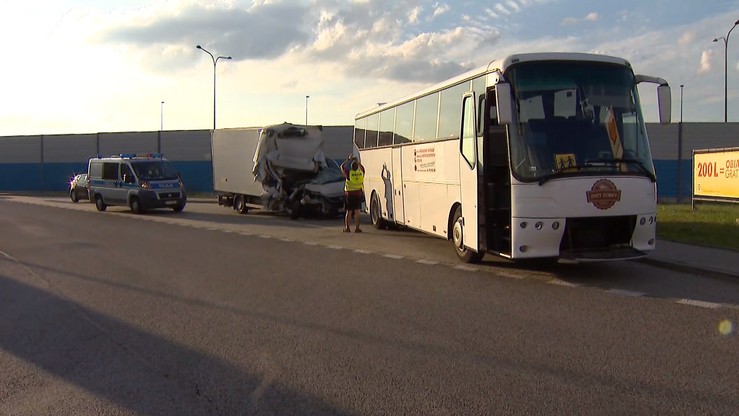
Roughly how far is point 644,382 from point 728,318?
112 inches

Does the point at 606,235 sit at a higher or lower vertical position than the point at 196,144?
lower

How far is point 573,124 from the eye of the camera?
951cm

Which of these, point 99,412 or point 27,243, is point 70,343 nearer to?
point 99,412

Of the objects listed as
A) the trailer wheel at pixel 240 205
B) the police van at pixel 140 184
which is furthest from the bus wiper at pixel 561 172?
the police van at pixel 140 184

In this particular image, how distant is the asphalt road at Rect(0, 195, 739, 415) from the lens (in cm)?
496

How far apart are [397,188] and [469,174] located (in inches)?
198

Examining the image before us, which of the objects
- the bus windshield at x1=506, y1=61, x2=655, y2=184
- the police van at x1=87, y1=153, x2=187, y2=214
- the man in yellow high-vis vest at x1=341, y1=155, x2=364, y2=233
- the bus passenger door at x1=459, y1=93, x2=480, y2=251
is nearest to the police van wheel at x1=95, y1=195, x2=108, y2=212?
the police van at x1=87, y1=153, x2=187, y2=214

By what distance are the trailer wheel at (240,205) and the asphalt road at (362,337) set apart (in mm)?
13029

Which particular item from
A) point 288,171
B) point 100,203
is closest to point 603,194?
point 288,171

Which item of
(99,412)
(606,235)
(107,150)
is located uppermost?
(107,150)

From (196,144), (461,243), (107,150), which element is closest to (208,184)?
(196,144)

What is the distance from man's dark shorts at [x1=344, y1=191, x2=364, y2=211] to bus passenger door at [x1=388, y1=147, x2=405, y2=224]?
141 cm

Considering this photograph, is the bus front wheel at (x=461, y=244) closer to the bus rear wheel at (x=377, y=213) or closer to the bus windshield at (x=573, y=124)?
the bus windshield at (x=573, y=124)

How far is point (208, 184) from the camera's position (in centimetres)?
4809
